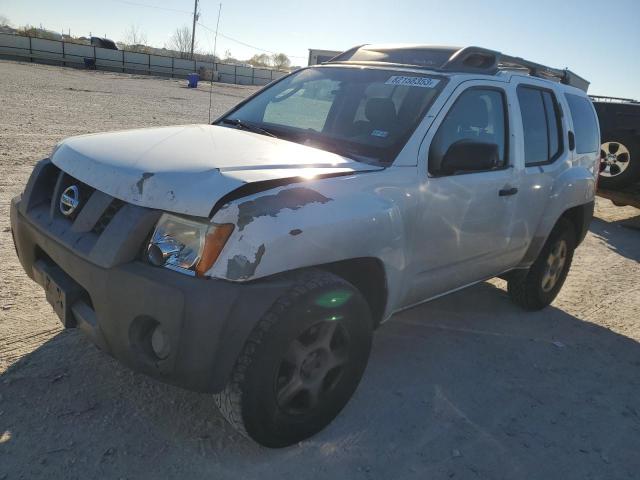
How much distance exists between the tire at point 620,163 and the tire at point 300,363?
731cm

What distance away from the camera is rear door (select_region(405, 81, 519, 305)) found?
9.42ft

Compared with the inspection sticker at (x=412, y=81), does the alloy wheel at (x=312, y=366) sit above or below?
below

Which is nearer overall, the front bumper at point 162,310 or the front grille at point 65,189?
the front bumper at point 162,310

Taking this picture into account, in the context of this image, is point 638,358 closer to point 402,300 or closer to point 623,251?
point 402,300

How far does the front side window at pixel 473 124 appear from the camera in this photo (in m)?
2.91

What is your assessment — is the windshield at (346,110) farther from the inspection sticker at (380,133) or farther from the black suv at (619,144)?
the black suv at (619,144)

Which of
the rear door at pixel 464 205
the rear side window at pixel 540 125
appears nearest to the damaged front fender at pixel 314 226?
the rear door at pixel 464 205

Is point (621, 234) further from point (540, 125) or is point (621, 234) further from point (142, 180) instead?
point (142, 180)

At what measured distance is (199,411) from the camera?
263 cm

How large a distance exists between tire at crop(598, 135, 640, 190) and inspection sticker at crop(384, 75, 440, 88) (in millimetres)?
6501

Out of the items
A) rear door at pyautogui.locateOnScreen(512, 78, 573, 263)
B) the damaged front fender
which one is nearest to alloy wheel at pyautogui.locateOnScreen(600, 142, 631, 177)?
rear door at pyautogui.locateOnScreen(512, 78, 573, 263)

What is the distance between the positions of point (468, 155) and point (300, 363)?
54.6 inches

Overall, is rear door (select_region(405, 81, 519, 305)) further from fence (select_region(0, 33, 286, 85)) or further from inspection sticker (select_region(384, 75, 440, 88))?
fence (select_region(0, 33, 286, 85))

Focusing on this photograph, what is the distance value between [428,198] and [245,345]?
51.4 inches
